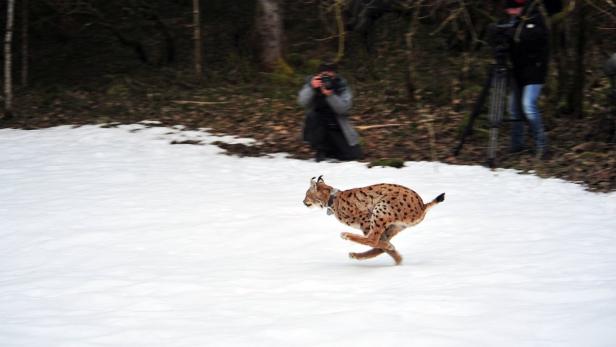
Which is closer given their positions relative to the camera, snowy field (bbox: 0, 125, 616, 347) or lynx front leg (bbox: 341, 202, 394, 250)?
snowy field (bbox: 0, 125, 616, 347)

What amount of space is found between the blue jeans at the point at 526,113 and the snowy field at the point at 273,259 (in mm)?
800

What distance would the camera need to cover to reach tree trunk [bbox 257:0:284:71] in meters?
16.2

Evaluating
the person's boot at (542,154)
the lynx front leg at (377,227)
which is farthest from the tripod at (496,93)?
the lynx front leg at (377,227)

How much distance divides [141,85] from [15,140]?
4.14 m

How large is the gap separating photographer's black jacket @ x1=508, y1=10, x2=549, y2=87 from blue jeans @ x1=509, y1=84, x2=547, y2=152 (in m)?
0.14

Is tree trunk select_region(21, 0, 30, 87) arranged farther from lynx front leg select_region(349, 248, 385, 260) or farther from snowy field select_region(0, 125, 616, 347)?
lynx front leg select_region(349, 248, 385, 260)

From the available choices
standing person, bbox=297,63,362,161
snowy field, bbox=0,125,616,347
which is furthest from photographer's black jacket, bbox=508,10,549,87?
standing person, bbox=297,63,362,161

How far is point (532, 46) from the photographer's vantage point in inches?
393

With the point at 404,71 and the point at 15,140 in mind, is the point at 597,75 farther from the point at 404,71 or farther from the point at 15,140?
the point at 15,140

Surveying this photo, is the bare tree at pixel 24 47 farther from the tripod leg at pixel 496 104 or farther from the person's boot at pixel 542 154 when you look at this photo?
the person's boot at pixel 542 154

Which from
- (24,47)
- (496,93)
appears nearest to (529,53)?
(496,93)

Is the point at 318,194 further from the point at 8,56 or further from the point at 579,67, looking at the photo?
the point at 8,56

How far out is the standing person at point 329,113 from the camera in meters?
10.9

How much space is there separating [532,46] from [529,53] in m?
0.10
